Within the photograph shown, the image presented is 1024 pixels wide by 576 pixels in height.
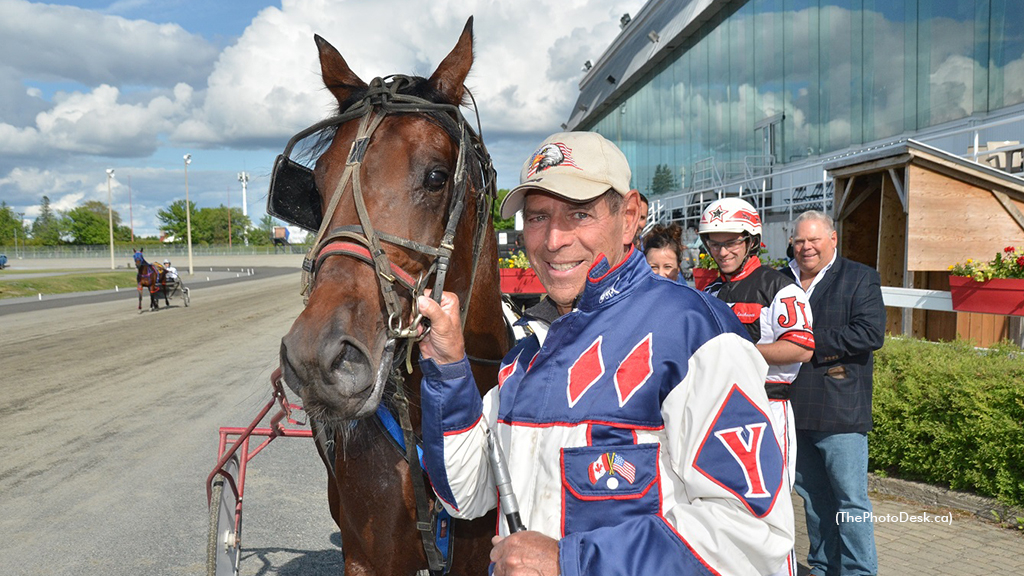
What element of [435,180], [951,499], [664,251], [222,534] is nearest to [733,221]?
[664,251]

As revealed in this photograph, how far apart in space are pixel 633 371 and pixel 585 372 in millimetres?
109

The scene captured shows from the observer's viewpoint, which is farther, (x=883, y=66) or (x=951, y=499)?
(x=883, y=66)

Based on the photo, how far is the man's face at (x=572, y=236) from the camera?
153cm

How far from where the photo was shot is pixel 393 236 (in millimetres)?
1825

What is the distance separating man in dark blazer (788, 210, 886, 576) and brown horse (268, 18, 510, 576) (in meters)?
2.11

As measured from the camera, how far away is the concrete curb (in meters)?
4.39

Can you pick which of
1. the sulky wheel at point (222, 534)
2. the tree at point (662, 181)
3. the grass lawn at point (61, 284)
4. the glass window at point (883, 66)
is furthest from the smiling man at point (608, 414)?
the grass lawn at point (61, 284)

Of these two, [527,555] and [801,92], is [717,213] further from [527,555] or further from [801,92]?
[801,92]

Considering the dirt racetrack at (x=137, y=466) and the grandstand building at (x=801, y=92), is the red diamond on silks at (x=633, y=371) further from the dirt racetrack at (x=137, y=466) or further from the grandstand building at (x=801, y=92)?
the grandstand building at (x=801, y=92)

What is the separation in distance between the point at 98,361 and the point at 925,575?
40.3ft

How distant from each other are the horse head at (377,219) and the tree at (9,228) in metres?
109

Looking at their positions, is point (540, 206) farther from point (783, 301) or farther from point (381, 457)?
point (783, 301)

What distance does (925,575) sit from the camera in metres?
3.86

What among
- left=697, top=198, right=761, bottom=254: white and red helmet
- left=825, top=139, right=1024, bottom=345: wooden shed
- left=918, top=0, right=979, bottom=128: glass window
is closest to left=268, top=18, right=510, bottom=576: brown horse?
left=697, top=198, right=761, bottom=254: white and red helmet
